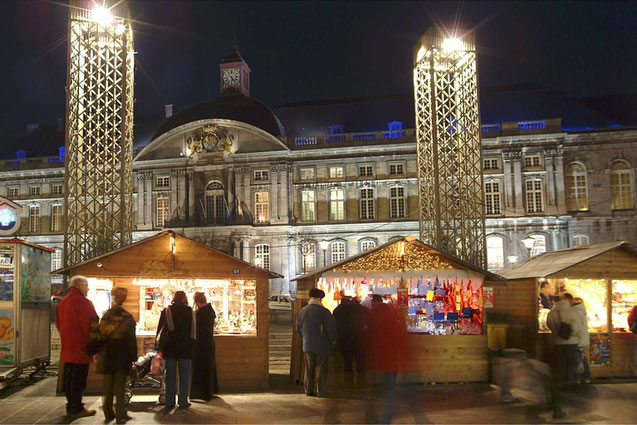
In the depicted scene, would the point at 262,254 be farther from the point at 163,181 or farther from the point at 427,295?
the point at 427,295

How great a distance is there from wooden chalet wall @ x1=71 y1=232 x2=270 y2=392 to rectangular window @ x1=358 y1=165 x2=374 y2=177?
2775 centimetres

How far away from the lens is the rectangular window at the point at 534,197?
1427 inches

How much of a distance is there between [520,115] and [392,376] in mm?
36009

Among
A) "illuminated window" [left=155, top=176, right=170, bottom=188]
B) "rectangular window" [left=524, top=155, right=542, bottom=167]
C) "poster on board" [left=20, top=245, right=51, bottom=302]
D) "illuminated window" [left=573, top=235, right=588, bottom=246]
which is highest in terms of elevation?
"rectangular window" [left=524, top=155, right=542, bottom=167]

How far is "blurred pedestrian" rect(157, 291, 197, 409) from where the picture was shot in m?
8.95

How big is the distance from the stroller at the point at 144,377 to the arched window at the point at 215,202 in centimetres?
2851

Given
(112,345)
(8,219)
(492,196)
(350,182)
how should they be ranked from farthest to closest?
1. (350,182)
2. (492,196)
3. (8,219)
4. (112,345)

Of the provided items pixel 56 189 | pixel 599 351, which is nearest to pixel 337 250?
pixel 56 189

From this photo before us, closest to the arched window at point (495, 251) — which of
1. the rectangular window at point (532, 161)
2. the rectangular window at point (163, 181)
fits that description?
the rectangular window at point (532, 161)

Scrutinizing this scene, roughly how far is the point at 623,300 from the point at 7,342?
11.6 meters

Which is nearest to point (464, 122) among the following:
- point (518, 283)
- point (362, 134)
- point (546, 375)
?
point (518, 283)

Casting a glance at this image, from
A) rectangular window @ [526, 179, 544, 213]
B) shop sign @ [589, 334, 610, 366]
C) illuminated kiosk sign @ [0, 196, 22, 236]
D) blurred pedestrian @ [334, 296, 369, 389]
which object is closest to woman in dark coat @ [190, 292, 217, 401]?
blurred pedestrian @ [334, 296, 369, 389]

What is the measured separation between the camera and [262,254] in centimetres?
3834

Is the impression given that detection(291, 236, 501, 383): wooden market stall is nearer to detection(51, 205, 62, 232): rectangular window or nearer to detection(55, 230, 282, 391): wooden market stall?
detection(55, 230, 282, 391): wooden market stall
